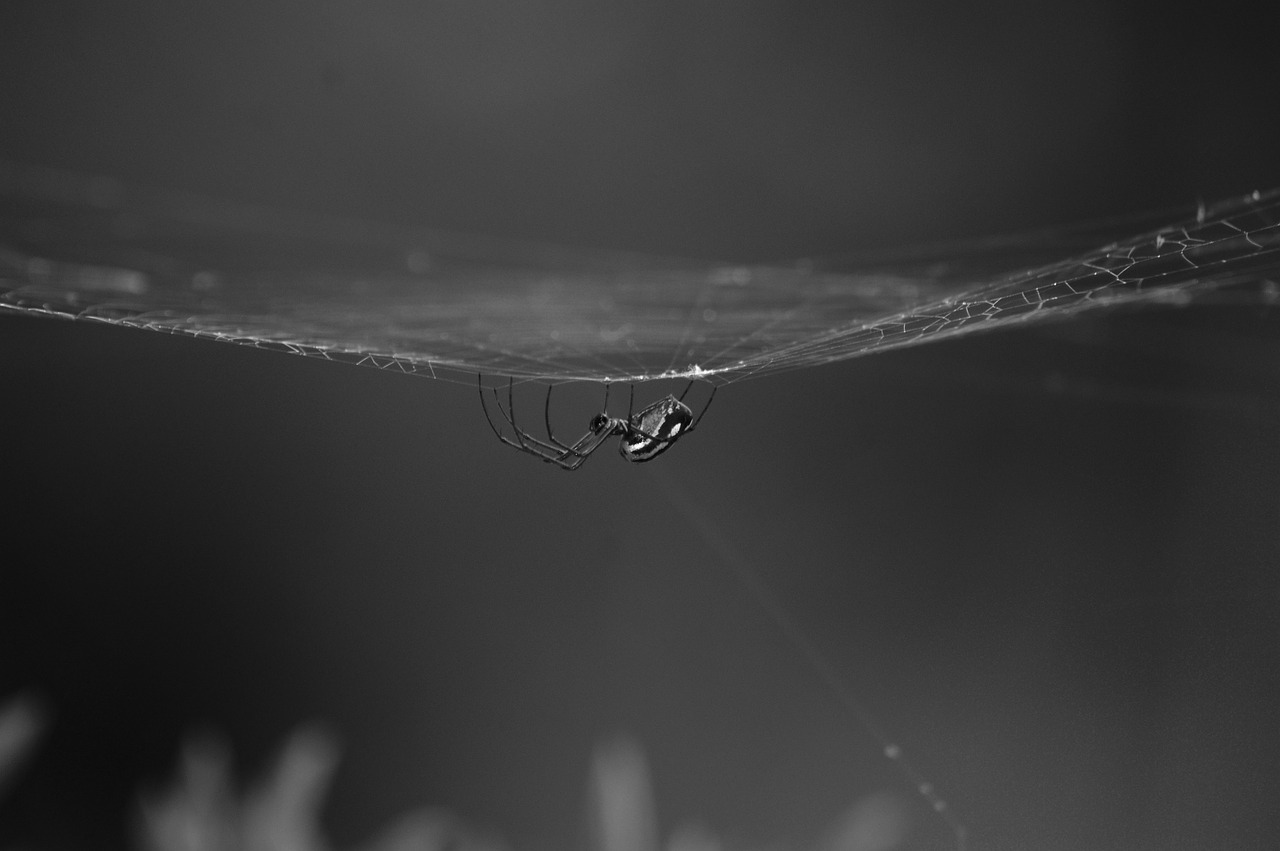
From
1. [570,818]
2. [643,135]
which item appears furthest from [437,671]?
[643,135]

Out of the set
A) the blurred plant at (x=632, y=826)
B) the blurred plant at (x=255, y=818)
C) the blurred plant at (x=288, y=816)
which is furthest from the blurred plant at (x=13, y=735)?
the blurred plant at (x=632, y=826)

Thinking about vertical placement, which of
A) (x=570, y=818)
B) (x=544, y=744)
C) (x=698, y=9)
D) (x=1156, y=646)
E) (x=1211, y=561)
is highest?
(x=698, y=9)

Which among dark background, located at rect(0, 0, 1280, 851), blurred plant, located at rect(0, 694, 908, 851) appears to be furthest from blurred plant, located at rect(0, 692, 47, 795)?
dark background, located at rect(0, 0, 1280, 851)

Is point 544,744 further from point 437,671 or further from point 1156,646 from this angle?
point 1156,646

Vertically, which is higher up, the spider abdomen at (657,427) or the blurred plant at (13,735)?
the spider abdomen at (657,427)

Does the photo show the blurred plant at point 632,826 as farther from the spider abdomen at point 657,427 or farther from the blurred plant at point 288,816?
the spider abdomen at point 657,427

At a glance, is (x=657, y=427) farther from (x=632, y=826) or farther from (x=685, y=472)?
(x=685, y=472)
